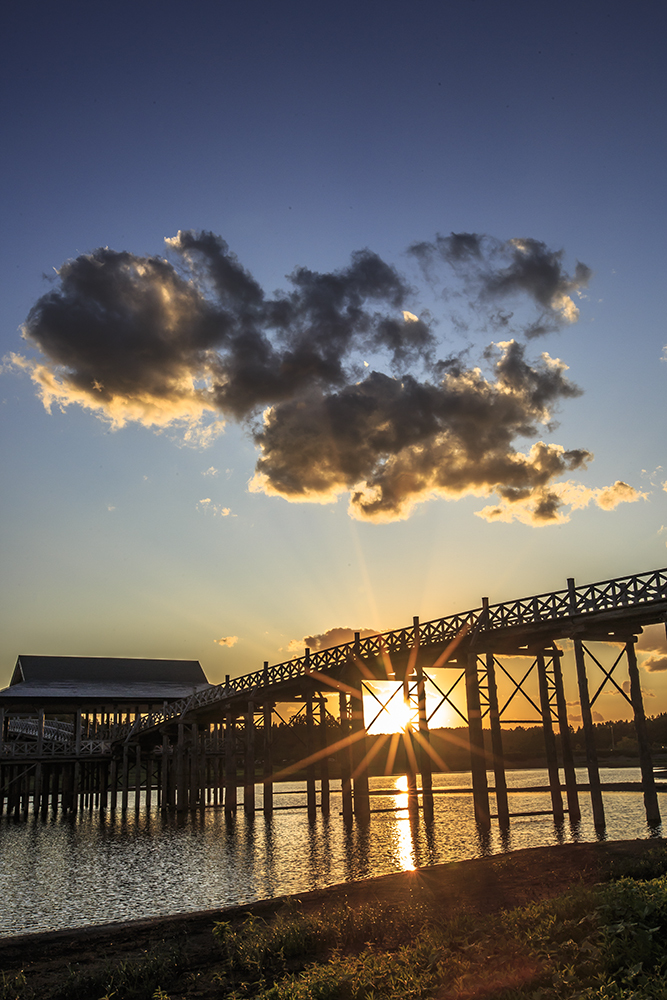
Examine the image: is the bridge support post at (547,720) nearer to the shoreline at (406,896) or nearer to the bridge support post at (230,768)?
the shoreline at (406,896)

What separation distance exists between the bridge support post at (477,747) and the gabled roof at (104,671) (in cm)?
4034

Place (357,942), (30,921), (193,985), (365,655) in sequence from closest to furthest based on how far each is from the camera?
(193,985)
(357,942)
(30,921)
(365,655)

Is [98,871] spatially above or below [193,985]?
below

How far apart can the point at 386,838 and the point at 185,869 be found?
9.21m

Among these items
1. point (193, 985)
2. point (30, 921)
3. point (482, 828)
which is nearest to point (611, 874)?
point (193, 985)

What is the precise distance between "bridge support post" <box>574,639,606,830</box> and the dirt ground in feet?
26.2

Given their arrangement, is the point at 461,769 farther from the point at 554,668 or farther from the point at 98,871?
the point at 98,871

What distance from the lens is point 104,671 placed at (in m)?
62.7

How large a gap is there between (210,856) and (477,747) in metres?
10.4

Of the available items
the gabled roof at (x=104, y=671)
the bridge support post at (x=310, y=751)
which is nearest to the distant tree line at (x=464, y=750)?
the gabled roof at (x=104, y=671)

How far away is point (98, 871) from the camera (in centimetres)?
2238

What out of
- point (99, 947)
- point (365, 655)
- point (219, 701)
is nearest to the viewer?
point (99, 947)

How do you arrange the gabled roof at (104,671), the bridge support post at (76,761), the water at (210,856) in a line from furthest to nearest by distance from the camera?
the gabled roof at (104,671) → the bridge support post at (76,761) → the water at (210,856)

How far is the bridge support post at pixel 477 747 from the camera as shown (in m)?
26.6
